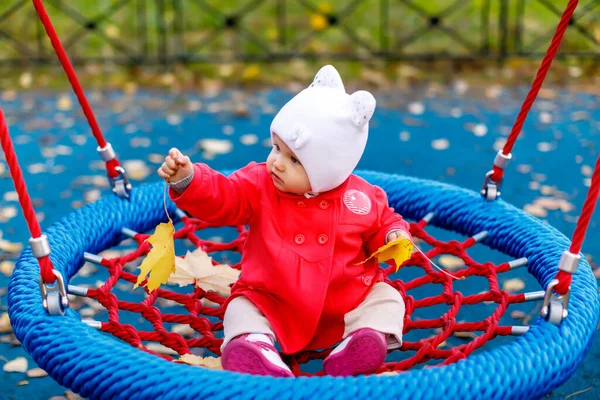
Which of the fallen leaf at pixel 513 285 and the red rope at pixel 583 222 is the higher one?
the fallen leaf at pixel 513 285

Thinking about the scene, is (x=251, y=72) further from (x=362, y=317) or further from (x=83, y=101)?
(x=362, y=317)

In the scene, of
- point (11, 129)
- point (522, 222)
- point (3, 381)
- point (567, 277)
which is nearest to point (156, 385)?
point (567, 277)

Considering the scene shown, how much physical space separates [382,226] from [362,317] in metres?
0.22

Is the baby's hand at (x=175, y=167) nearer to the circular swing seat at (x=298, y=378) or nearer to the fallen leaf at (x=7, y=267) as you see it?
the circular swing seat at (x=298, y=378)

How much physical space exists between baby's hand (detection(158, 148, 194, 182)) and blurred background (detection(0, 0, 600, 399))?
1393mm

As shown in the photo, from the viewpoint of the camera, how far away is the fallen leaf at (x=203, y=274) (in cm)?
226

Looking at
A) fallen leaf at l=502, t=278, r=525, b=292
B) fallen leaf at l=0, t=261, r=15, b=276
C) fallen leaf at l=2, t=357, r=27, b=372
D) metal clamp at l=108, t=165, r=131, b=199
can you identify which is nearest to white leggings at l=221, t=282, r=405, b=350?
metal clamp at l=108, t=165, r=131, b=199

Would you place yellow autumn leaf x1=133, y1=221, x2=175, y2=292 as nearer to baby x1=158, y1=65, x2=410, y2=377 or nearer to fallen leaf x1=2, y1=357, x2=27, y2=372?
baby x1=158, y1=65, x2=410, y2=377

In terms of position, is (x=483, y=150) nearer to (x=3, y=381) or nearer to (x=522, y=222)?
(x=522, y=222)

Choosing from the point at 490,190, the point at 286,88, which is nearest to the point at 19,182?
the point at 490,190

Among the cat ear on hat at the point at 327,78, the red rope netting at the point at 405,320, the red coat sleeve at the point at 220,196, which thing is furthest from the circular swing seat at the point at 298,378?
the cat ear on hat at the point at 327,78

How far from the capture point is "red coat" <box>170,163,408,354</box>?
188cm

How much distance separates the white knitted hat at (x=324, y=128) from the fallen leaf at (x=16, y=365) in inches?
47.6

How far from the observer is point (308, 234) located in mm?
1902
